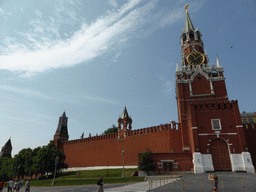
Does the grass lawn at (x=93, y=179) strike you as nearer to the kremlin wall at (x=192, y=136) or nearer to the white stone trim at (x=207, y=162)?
the kremlin wall at (x=192, y=136)

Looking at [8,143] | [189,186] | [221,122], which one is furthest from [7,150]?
[189,186]

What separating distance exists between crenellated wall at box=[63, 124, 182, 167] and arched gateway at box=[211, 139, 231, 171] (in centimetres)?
783

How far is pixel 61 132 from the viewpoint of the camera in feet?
210

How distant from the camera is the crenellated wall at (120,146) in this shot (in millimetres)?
34844

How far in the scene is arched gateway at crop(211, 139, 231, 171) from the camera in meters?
25.4

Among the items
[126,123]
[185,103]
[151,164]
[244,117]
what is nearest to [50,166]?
[126,123]

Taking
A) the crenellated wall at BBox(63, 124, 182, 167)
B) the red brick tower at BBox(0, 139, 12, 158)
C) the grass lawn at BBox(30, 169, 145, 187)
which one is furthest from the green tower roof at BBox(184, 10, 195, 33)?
the red brick tower at BBox(0, 139, 12, 158)

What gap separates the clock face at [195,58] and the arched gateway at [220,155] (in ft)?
67.2

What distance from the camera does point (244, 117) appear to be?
6203 centimetres

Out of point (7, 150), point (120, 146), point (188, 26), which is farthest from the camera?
point (7, 150)

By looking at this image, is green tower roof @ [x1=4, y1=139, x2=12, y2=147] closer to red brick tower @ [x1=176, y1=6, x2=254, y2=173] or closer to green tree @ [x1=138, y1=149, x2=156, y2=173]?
green tree @ [x1=138, y1=149, x2=156, y2=173]

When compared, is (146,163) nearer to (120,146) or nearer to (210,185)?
(210,185)

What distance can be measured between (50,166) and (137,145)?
797 inches

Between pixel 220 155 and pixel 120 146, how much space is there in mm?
21830
